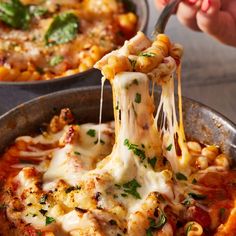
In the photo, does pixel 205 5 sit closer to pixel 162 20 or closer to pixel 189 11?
pixel 189 11

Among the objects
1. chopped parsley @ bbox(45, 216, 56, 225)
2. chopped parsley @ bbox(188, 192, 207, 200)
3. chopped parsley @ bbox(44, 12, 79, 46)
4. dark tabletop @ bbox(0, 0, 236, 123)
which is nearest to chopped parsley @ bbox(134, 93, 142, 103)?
chopped parsley @ bbox(188, 192, 207, 200)

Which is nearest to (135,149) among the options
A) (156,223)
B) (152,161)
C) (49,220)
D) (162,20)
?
(152,161)

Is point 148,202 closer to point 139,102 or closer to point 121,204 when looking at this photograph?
point 121,204

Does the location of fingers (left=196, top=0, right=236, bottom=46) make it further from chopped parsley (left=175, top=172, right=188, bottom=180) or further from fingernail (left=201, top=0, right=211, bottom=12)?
chopped parsley (left=175, top=172, right=188, bottom=180)

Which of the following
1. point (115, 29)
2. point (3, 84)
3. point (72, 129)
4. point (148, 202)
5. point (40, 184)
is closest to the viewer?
point (148, 202)

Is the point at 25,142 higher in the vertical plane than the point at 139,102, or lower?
lower

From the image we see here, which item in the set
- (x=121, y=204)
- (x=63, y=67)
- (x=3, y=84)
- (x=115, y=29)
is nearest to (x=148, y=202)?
(x=121, y=204)
